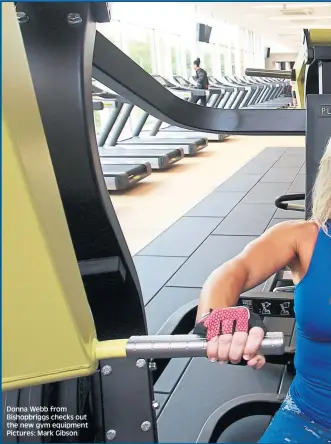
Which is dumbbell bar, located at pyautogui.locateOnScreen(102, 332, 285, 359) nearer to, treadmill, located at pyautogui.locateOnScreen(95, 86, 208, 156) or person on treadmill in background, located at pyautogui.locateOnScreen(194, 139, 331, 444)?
person on treadmill in background, located at pyautogui.locateOnScreen(194, 139, 331, 444)

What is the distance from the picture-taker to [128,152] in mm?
7117

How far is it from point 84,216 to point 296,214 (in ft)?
12.3

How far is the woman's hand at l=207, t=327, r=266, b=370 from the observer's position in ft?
2.50

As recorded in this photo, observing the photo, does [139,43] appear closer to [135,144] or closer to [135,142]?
[135,142]

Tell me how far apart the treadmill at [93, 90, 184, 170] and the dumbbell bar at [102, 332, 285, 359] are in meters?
5.20

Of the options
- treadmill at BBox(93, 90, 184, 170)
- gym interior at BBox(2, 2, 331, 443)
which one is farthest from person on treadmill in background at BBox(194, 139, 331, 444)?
treadmill at BBox(93, 90, 184, 170)

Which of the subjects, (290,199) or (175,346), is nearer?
(175,346)

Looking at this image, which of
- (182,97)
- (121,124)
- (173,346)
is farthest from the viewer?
(182,97)

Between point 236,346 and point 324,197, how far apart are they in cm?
59

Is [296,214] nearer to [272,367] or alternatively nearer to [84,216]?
[272,367]

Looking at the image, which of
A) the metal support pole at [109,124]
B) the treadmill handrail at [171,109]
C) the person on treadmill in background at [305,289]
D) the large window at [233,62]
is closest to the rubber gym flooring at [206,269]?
the person on treadmill in background at [305,289]

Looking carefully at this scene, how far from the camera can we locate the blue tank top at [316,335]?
119 centimetres

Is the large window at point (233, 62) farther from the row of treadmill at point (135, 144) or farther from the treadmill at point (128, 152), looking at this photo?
the treadmill at point (128, 152)

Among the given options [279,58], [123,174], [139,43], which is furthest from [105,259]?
[279,58]
